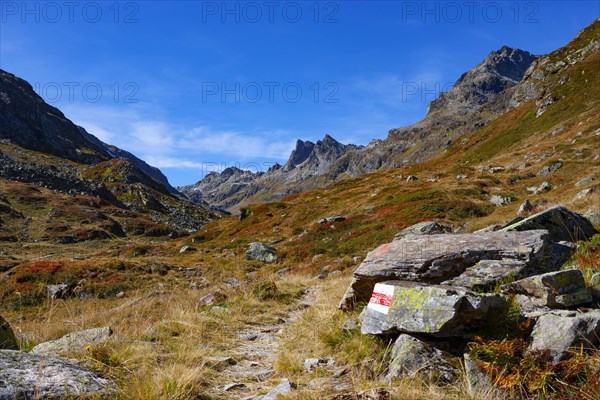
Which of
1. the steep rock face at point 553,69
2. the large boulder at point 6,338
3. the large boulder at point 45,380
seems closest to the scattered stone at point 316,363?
the large boulder at point 45,380

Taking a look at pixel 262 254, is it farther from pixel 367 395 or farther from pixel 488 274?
pixel 367 395

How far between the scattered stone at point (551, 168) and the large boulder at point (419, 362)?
36.6 m

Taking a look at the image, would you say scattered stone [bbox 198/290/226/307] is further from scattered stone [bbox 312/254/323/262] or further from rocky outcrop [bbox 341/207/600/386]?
scattered stone [bbox 312/254/323/262]

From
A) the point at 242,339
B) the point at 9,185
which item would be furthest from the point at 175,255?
the point at 9,185

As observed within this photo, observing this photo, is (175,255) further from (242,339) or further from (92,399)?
(92,399)

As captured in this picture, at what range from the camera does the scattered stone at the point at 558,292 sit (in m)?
5.35

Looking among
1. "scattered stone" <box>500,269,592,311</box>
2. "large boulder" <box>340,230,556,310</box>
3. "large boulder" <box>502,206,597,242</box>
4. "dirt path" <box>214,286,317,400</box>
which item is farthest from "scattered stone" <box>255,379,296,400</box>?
"large boulder" <box>502,206,597,242</box>

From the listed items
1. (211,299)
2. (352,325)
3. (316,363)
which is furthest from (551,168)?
(316,363)

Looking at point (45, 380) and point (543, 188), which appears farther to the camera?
point (543, 188)

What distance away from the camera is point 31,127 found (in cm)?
13825

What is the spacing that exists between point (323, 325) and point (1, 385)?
16.7ft

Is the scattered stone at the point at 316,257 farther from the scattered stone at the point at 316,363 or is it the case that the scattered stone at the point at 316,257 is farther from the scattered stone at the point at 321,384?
the scattered stone at the point at 321,384

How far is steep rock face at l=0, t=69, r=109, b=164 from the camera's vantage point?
129250mm

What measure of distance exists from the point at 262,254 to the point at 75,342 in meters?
25.2
